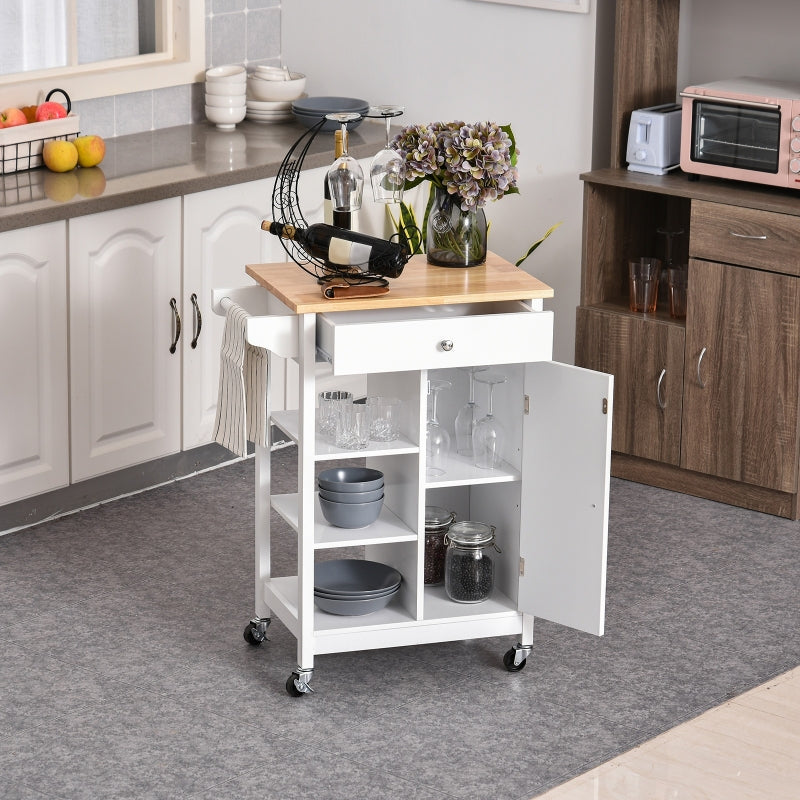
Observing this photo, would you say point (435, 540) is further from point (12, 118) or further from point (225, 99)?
point (225, 99)

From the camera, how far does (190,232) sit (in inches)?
169

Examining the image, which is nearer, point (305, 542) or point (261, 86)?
point (305, 542)

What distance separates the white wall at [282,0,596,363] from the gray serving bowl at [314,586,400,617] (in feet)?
5.84

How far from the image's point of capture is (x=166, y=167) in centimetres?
439

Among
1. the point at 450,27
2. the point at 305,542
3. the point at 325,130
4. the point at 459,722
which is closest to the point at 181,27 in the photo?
the point at 325,130

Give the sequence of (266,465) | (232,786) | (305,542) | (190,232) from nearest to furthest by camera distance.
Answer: (232,786)
(305,542)
(266,465)
(190,232)

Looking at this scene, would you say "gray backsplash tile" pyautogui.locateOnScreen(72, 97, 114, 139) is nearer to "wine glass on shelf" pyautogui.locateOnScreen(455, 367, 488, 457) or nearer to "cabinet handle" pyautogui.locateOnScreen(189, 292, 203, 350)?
"cabinet handle" pyautogui.locateOnScreen(189, 292, 203, 350)

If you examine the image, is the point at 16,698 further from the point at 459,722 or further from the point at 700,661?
the point at 700,661

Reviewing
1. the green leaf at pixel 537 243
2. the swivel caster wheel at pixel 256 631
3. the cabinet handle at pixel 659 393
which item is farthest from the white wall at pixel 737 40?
the swivel caster wheel at pixel 256 631

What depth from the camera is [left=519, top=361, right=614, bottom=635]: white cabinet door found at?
10.2 ft

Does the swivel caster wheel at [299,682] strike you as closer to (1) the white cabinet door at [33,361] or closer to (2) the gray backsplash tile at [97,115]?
(1) the white cabinet door at [33,361]

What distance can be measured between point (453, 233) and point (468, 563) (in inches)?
28.2

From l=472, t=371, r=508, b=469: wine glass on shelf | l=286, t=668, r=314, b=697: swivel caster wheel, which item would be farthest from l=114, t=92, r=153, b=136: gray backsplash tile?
l=286, t=668, r=314, b=697: swivel caster wheel

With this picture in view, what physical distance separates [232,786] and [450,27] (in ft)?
9.14
